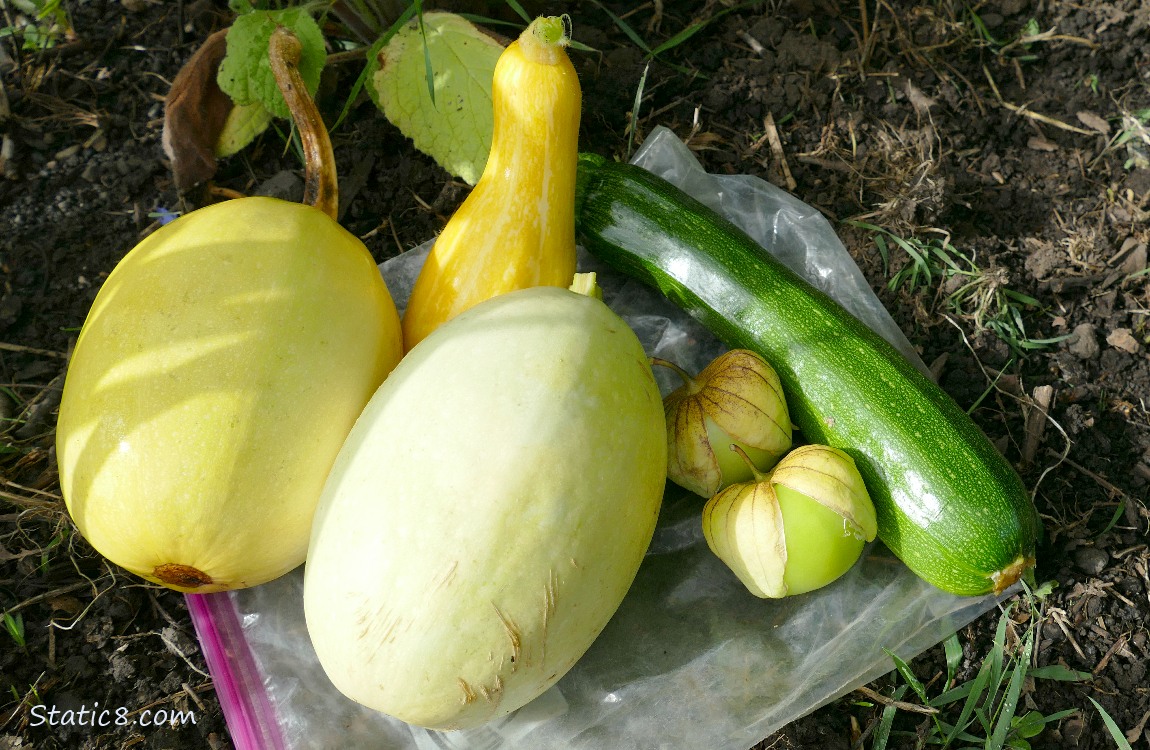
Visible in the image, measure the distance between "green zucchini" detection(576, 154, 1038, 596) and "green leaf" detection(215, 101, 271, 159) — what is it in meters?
0.95

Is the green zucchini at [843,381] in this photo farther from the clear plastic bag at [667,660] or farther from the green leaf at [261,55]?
the green leaf at [261,55]

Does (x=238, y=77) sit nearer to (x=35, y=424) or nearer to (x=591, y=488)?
(x=35, y=424)

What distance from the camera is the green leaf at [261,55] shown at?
2.46 m

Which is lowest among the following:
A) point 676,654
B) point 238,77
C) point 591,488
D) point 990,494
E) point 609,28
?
point 676,654

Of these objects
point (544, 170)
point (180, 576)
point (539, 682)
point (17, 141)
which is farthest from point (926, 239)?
point (17, 141)

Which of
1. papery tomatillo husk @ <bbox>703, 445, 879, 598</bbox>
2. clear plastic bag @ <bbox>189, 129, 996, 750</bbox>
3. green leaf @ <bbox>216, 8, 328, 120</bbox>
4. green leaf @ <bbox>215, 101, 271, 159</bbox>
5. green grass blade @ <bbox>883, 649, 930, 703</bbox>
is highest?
green leaf @ <bbox>216, 8, 328, 120</bbox>

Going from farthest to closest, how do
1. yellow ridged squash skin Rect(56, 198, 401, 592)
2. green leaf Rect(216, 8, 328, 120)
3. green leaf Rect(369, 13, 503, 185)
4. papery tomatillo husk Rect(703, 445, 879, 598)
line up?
1. green leaf Rect(369, 13, 503, 185)
2. green leaf Rect(216, 8, 328, 120)
3. papery tomatillo husk Rect(703, 445, 879, 598)
4. yellow ridged squash skin Rect(56, 198, 401, 592)

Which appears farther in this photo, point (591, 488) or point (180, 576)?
point (180, 576)

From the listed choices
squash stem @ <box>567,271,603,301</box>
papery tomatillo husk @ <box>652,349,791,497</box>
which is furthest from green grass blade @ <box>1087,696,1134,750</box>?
squash stem @ <box>567,271,603,301</box>

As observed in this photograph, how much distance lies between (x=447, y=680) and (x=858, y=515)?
37.9 inches

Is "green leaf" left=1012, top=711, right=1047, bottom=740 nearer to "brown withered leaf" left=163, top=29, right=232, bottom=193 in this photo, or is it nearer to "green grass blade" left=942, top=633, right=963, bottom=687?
"green grass blade" left=942, top=633, right=963, bottom=687

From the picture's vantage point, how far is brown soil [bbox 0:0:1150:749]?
2.27 metres

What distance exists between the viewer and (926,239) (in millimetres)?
2721

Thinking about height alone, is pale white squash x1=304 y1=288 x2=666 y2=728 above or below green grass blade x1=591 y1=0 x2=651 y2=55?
below
